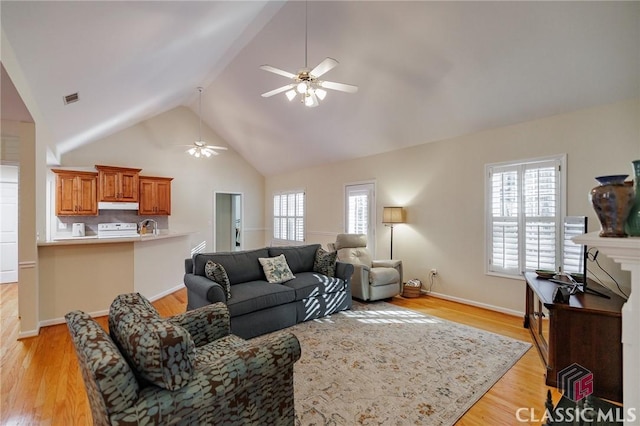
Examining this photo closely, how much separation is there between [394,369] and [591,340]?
4.95 ft

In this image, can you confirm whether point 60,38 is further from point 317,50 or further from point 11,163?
point 317,50

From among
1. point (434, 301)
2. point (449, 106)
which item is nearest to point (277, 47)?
point (449, 106)

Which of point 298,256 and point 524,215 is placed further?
point 298,256

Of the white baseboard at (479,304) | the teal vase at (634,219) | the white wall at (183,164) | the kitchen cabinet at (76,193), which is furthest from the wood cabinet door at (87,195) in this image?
the teal vase at (634,219)

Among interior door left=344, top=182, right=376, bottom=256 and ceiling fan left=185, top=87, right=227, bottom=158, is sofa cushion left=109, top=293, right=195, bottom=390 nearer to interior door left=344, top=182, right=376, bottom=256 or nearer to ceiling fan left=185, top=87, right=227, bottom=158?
interior door left=344, top=182, right=376, bottom=256

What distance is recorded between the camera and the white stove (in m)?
6.25

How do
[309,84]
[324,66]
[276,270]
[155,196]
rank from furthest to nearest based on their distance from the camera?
[155,196] < [276,270] < [309,84] < [324,66]

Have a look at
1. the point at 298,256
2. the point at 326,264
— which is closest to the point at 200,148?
the point at 298,256

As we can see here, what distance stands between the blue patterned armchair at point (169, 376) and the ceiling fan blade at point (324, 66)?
2.34 m

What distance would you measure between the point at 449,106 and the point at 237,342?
404cm

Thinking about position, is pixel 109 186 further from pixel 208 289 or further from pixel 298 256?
pixel 208 289

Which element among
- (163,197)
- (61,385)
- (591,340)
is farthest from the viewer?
(163,197)

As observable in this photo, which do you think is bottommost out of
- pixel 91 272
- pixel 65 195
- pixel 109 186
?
pixel 91 272

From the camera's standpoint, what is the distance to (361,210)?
625 centimetres
